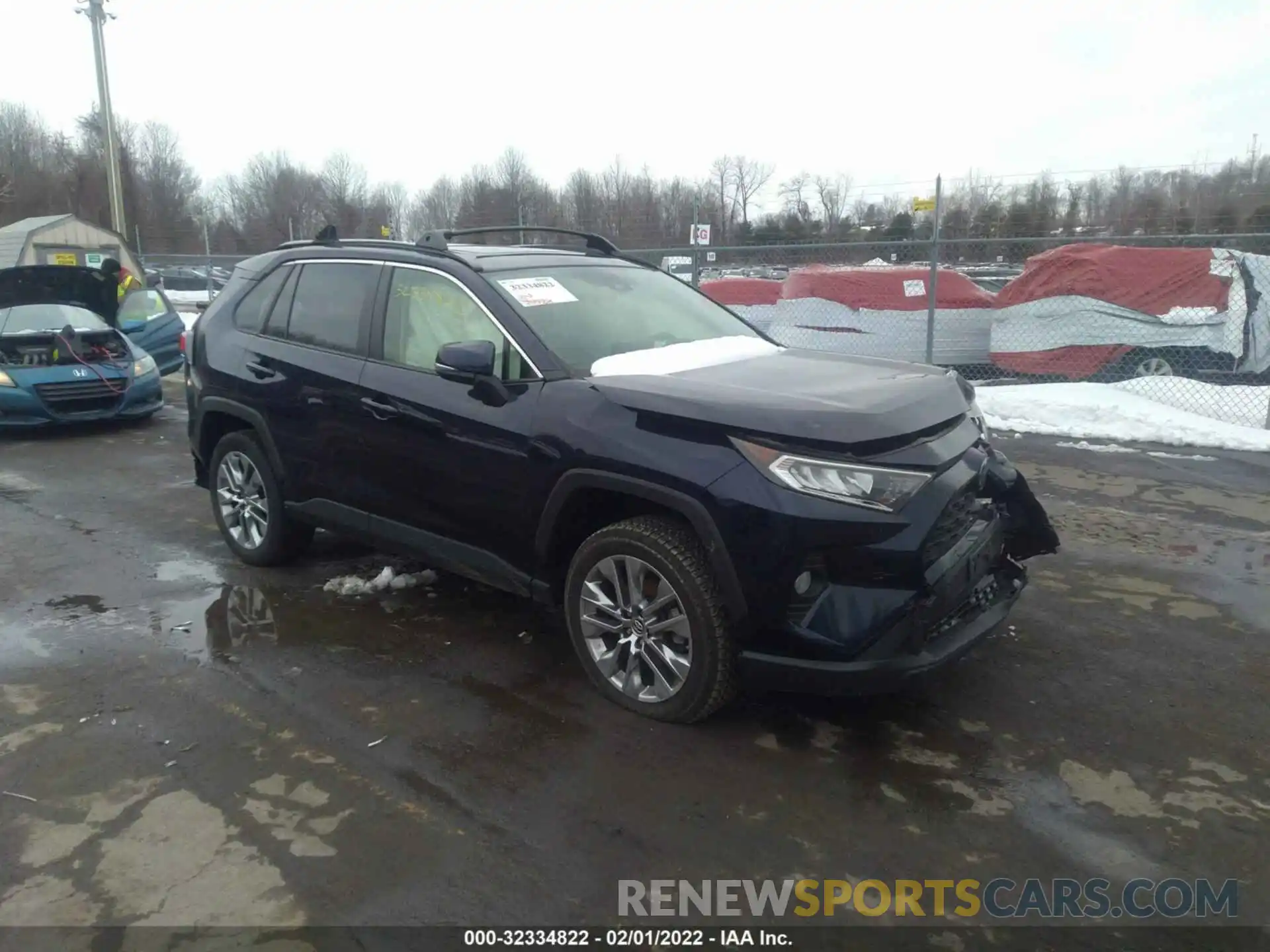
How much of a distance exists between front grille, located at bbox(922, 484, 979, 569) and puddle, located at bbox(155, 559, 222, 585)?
3988 millimetres

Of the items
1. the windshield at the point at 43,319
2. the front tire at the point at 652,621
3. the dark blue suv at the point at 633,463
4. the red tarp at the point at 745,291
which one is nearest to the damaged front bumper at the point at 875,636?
the dark blue suv at the point at 633,463

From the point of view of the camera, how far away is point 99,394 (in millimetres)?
9602

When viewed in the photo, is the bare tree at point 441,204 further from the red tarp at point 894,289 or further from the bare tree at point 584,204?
the red tarp at point 894,289

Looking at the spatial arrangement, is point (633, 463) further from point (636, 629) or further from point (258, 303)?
point (258, 303)

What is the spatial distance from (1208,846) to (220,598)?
4.57 meters

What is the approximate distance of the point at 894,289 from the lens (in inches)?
464

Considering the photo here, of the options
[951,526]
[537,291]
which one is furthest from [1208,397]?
[537,291]

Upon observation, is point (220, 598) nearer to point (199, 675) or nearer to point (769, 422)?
point (199, 675)

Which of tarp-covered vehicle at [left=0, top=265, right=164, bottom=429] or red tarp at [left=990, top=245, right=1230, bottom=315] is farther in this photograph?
red tarp at [left=990, top=245, right=1230, bottom=315]

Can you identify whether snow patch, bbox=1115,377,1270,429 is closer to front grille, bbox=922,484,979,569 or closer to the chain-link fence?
the chain-link fence

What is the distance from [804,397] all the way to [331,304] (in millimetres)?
2691

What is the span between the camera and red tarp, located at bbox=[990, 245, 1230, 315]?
10.6 meters

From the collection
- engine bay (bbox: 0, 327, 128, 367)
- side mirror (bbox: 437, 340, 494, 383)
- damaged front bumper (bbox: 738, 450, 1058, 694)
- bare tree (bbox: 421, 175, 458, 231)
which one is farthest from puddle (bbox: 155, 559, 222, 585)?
bare tree (bbox: 421, 175, 458, 231)

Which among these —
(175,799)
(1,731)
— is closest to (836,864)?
(175,799)
